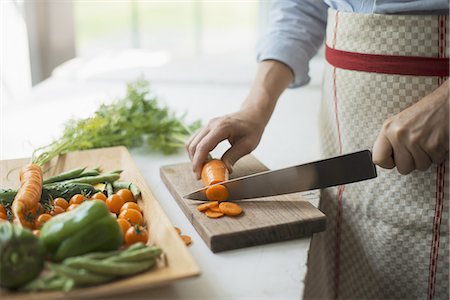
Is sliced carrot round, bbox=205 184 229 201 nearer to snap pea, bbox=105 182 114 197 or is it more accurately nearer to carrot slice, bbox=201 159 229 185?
carrot slice, bbox=201 159 229 185

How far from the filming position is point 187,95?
2.27m

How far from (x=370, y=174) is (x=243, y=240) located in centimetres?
28

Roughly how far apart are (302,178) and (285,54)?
0.43 metres

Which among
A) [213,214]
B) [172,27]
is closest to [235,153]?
[213,214]

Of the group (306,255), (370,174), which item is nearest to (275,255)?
(306,255)

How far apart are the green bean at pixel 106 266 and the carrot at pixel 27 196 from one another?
24cm

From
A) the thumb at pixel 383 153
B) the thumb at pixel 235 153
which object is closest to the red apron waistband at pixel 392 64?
the thumb at pixel 383 153

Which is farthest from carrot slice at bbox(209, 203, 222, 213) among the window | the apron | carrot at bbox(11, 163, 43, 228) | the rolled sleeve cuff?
the window

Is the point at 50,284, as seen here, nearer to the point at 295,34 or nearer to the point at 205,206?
the point at 205,206

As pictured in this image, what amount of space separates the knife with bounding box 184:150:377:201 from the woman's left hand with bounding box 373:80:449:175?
0.18ft

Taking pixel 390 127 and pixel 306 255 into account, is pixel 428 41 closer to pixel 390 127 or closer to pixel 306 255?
pixel 390 127

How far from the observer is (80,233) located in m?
0.96

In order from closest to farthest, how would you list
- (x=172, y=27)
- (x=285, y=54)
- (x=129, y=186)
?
(x=129, y=186) < (x=285, y=54) < (x=172, y=27)

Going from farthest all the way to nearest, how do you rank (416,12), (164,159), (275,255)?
(164,159) < (416,12) < (275,255)
